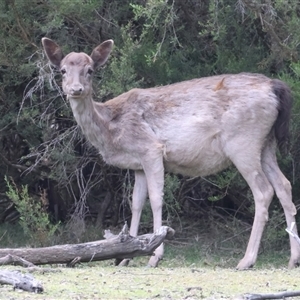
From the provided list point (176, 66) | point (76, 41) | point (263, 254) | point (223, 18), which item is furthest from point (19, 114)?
point (263, 254)

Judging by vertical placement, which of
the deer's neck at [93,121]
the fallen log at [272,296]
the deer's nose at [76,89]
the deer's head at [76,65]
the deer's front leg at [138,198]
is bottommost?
the deer's front leg at [138,198]

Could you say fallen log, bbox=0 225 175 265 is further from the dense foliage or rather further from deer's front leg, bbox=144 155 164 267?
the dense foliage

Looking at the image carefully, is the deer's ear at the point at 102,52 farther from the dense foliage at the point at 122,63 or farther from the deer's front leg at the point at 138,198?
the deer's front leg at the point at 138,198

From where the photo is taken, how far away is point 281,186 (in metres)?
10.7

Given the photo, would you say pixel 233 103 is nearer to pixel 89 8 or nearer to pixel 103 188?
pixel 89 8

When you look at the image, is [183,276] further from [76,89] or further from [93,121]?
[93,121]

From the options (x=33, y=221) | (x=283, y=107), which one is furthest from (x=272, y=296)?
(x=33, y=221)

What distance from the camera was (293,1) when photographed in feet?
36.9

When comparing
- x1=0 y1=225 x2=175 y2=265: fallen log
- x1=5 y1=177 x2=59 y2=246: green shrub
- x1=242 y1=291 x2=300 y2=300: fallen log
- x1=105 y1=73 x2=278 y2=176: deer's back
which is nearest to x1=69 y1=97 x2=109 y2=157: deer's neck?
x1=105 y1=73 x2=278 y2=176: deer's back

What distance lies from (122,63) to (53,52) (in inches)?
38.3

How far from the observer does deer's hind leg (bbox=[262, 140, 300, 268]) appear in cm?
1038

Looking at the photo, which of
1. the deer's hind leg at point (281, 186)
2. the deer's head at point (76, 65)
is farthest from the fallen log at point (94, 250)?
the deer's head at point (76, 65)

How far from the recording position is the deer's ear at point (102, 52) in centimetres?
1091

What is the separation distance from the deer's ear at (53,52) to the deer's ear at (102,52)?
1.45 ft
